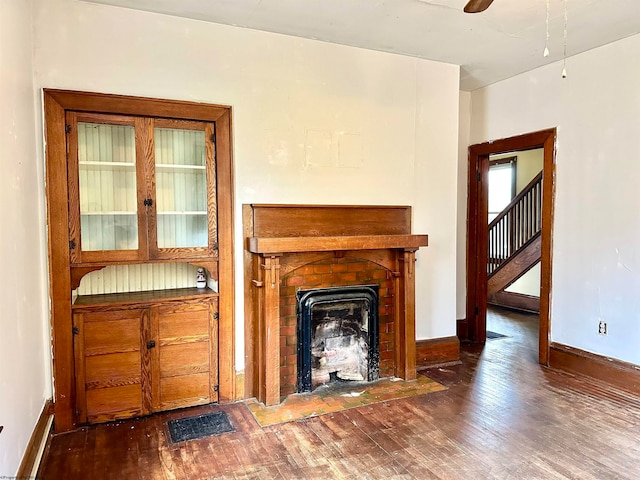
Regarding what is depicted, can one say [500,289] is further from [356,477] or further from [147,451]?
[147,451]

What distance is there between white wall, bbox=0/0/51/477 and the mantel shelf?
4.44ft

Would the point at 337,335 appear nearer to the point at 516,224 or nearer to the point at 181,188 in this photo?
the point at 181,188

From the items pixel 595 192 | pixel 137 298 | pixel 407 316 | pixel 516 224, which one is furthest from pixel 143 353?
pixel 516 224

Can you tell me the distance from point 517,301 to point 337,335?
4.18 m

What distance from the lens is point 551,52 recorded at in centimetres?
372

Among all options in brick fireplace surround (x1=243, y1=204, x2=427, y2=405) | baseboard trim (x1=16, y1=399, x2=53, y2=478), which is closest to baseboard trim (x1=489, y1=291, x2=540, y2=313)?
brick fireplace surround (x1=243, y1=204, x2=427, y2=405)

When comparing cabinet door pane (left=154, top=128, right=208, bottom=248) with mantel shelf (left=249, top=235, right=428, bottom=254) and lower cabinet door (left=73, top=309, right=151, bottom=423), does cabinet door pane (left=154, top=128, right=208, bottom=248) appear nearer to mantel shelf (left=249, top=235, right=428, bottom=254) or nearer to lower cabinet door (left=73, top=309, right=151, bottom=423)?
mantel shelf (left=249, top=235, right=428, bottom=254)

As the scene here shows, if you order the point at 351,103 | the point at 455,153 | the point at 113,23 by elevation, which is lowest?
the point at 455,153

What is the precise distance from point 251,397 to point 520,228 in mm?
5065

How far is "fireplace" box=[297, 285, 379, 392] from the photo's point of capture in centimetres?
341

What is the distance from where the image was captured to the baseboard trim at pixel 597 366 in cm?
340

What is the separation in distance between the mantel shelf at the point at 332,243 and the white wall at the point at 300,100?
1.02 feet

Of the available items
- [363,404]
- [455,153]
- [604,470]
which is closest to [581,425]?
[604,470]

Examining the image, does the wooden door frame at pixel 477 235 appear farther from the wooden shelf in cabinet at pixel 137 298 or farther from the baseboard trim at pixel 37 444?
the baseboard trim at pixel 37 444
